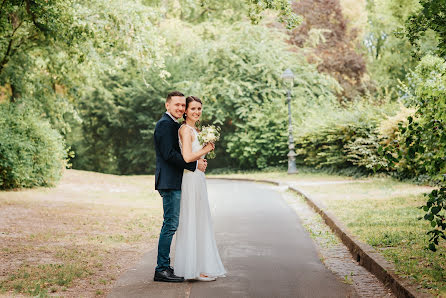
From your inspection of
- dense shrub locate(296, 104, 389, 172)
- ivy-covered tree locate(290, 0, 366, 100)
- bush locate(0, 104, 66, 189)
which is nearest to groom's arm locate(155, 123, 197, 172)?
bush locate(0, 104, 66, 189)

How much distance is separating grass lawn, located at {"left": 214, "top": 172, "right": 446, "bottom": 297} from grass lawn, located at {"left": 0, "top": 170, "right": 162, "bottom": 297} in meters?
3.46

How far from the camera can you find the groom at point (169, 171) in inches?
240

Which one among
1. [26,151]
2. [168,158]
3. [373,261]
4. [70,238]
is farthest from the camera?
[26,151]

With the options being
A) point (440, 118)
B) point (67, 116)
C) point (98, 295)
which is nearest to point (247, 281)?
point (98, 295)

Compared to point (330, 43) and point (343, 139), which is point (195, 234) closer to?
point (343, 139)

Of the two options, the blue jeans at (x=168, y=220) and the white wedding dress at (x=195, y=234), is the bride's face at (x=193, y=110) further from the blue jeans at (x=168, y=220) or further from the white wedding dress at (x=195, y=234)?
the blue jeans at (x=168, y=220)

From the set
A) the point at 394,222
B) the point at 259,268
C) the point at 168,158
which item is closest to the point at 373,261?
the point at 259,268

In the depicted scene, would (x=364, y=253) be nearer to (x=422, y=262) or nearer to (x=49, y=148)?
(x=422, y=262)

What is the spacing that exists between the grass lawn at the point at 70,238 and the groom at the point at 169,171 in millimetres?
715

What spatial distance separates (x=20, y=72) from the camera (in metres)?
19.2

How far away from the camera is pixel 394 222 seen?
924cm

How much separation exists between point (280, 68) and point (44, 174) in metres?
18.4

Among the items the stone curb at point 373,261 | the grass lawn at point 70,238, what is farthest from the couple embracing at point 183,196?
the stone curb at point 373,261

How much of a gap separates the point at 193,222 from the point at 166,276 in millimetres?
699
